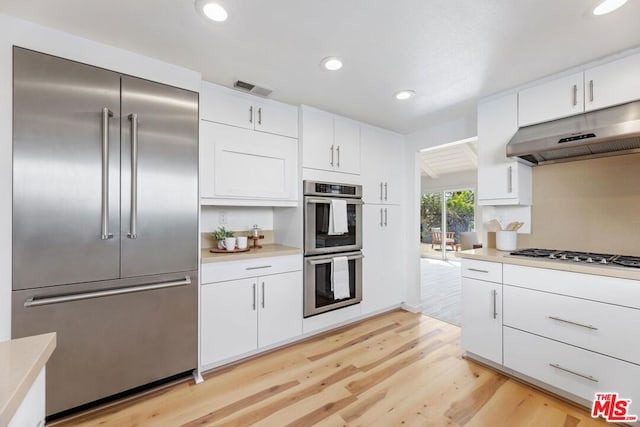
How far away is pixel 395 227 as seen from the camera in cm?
352

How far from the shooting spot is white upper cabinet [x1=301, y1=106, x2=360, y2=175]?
2.75 meters

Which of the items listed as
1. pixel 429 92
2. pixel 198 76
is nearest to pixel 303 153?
pixel 198 76

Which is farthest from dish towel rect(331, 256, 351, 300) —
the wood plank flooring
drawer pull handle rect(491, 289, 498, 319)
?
drawer pull handle rect(491, 289, 498, 319)

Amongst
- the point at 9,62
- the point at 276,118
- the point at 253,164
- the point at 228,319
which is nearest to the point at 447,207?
the point at 276,118

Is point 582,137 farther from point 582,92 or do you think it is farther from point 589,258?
point 589,258

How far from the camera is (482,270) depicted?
2236 mm

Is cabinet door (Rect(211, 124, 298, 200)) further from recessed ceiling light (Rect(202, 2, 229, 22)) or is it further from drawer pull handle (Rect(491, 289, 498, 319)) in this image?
drawer pull handle (Rect(491, 289, 498, 319))

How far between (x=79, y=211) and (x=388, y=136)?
9.98ft

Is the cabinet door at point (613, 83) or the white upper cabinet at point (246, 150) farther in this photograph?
the white upper cabinet at point (246, 150)

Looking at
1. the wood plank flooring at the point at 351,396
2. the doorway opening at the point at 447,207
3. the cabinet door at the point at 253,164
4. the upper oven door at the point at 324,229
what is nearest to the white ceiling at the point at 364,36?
the cabinet door at the point at 253,164

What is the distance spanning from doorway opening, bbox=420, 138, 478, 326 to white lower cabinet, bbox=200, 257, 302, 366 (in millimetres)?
3500

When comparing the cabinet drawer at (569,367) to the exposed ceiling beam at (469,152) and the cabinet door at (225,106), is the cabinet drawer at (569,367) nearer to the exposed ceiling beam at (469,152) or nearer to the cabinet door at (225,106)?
the cabinet door at (225,106)

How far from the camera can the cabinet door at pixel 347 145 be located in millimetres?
2965

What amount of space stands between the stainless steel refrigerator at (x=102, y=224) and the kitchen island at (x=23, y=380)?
1089 mm
